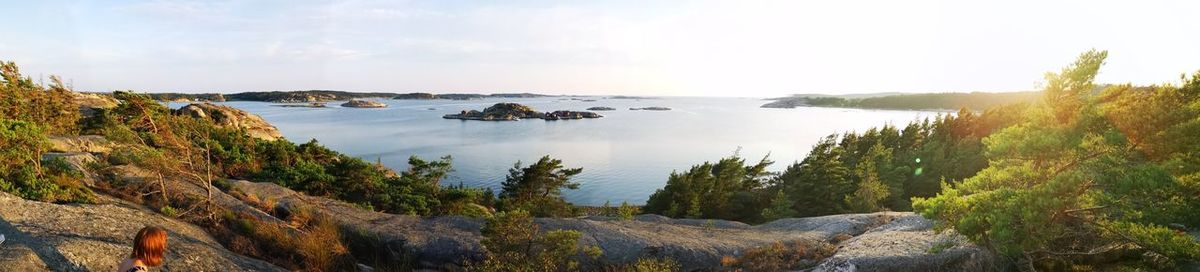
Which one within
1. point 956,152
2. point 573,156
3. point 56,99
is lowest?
point 573,156

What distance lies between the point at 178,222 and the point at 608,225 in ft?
34.6

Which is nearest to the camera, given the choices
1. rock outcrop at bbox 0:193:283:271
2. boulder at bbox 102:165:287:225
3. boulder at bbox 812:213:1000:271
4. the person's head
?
the person's head

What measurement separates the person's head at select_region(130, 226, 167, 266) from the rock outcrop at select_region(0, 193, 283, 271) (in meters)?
2.72

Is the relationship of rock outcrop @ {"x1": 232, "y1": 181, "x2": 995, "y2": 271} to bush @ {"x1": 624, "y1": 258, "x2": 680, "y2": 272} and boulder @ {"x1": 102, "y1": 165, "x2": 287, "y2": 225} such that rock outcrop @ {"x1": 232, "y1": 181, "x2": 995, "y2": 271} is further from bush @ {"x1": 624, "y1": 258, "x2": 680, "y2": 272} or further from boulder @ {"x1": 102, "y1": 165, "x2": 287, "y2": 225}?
boulder @ {"x1": 102, "y1": 165, "x2": 287, "y2": 225}

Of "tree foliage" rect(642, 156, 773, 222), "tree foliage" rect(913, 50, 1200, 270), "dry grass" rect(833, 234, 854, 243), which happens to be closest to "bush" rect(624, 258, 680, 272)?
"tree foliage" rect(913, 50, 1200, 270)

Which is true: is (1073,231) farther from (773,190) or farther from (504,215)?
(773,190)

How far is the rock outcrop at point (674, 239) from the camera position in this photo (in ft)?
37.6

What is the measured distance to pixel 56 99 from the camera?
27438 millimetres

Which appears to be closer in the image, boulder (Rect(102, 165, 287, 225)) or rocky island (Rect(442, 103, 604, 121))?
boulder (Rect(102, 165, 287, 225))

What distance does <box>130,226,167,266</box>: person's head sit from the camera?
20.1 ft

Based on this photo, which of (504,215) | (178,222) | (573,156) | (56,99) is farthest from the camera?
(573,156)

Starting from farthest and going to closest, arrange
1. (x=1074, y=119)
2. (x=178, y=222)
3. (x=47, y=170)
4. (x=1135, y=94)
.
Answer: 1. (x=47, y=170)
2. (x=178, y=222)
3. (x=1135, y=94)
4. (x=1074, y=119)

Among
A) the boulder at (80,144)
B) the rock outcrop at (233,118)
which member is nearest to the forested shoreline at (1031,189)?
the boulder at (80,144)

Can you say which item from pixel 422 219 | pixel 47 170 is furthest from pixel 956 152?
pixel 47 170
